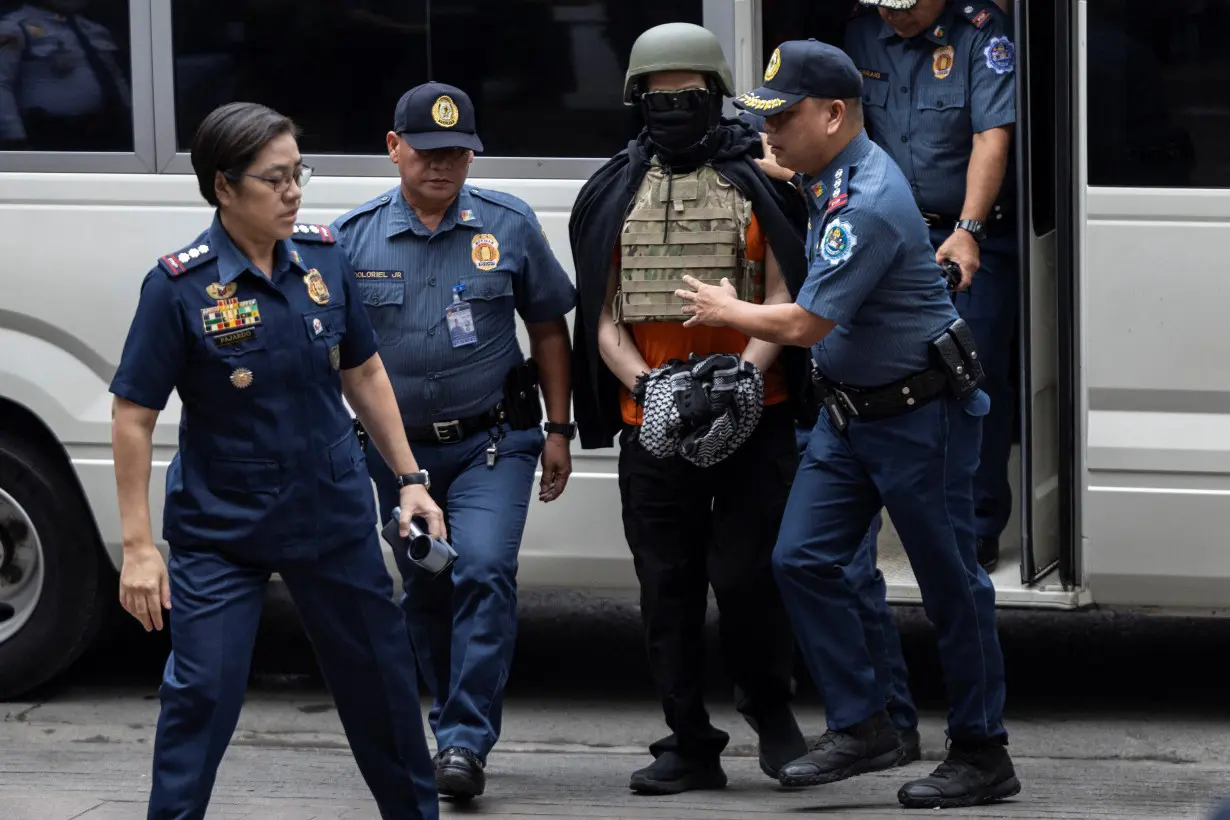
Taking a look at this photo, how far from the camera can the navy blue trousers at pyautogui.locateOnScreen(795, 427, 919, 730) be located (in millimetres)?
4953

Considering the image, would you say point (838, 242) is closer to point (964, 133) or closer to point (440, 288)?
point (440, 288)

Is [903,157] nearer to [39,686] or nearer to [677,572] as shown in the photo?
[677,572]

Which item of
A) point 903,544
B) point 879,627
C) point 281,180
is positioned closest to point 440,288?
point 281,180

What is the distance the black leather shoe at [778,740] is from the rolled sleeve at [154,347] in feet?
6.29

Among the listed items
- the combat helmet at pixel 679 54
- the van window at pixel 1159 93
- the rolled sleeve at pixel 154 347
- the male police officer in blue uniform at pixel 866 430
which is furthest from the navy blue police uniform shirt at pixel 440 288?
the van window at pixel 1159 93

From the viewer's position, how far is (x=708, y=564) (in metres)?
4.87

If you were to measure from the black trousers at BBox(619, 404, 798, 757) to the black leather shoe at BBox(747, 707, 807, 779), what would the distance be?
23mm

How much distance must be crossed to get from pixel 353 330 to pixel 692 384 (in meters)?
0.94

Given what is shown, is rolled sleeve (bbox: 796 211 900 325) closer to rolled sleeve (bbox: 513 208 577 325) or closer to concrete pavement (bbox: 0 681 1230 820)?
rolled sleeve (bbox: 513 208 577 325)

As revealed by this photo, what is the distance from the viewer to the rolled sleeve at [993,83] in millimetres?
5402

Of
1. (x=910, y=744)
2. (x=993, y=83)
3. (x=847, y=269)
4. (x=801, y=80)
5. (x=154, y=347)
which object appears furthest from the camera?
(x=993, y=83)

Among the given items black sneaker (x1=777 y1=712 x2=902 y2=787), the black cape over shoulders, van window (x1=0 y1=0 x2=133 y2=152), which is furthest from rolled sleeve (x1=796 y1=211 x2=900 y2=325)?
van window (x1=0 y1=0 x2=133 y2=152)

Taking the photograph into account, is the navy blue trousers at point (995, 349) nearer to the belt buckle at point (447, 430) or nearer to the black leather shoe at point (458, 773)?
the belt buckle at point (447, 430)

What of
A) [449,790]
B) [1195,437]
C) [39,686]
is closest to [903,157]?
[1195,437]
